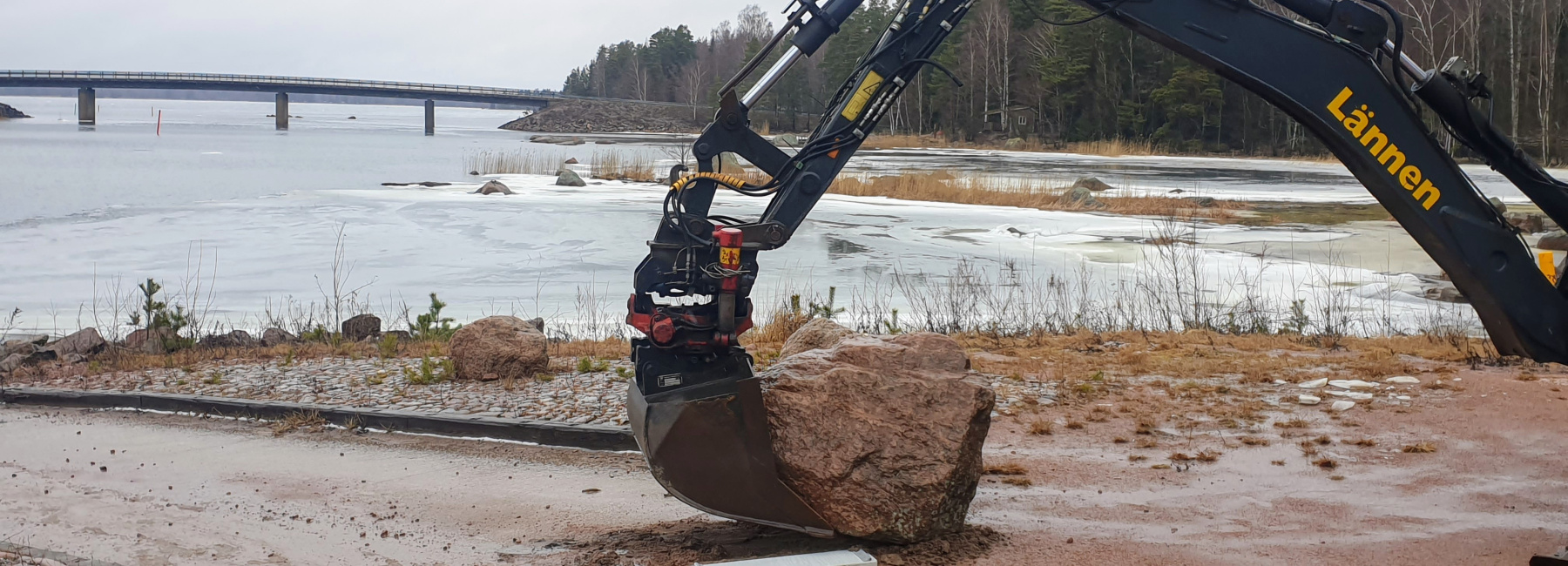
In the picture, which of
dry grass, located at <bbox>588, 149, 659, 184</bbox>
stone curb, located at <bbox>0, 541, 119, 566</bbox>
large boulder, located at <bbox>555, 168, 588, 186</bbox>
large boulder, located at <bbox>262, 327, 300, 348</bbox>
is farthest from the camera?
dry grass, located at <bbox>588, 149, 659, 184</bbox>

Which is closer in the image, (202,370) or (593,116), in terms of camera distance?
(202,370)

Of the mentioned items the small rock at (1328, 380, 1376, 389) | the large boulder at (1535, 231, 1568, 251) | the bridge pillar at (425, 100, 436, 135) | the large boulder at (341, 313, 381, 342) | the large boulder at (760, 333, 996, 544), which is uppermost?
the bridge pillar at (425, 100, 436, 135)

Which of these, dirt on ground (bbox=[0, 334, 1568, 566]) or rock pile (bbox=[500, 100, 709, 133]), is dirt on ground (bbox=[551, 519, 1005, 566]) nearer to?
dirt on ground (bbox=[0, 334, 1568, 566])

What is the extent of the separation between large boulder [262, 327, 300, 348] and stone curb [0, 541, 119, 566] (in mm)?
6895

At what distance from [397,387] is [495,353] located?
2.82ft

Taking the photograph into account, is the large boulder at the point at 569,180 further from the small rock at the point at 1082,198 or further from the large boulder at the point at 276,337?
the large boulder at the point at 276,337

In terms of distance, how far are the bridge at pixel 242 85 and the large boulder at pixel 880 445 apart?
98257 mm

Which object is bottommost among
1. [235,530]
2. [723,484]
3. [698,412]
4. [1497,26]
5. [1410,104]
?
[235,530]

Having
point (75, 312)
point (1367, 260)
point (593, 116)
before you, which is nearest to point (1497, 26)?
point (1367, 260)

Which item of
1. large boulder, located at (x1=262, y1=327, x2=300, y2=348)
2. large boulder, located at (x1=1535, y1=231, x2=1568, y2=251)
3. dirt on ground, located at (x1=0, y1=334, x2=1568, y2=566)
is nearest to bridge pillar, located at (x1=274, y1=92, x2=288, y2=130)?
large boulder, located at (x1=262, y1=327, x2=300, y2=348)

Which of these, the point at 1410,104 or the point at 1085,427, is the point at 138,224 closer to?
the point at 1085,427

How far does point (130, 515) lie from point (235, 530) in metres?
0.75

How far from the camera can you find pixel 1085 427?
885cm

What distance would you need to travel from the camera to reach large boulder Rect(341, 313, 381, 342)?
13344 millimetres
